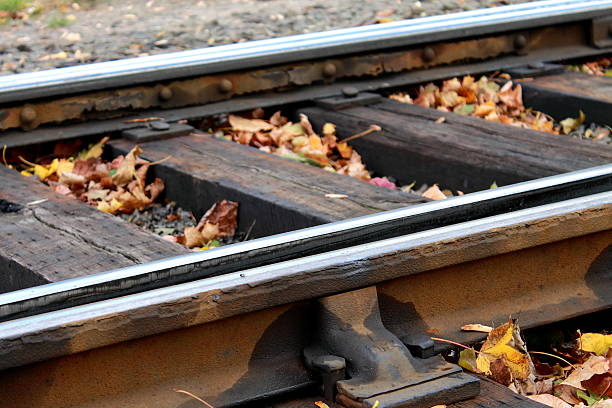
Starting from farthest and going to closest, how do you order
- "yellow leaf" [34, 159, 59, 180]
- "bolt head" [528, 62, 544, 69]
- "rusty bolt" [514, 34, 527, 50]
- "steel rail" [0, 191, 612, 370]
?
"rusty bolt" [514, 34, 527, 50]
"bolt head" [528, 62, 544, 69]
"yellow leaf" [34, 159, 59, 180]
"steel rail" [0, 191, 612, 370]

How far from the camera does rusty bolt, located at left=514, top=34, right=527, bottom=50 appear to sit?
5.26 meters

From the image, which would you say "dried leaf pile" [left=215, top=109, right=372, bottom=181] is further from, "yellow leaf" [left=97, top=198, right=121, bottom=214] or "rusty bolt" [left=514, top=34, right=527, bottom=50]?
"rusty bolt" [left=514, top=34, right=527, bottom=50]

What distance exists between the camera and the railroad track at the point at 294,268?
206cm

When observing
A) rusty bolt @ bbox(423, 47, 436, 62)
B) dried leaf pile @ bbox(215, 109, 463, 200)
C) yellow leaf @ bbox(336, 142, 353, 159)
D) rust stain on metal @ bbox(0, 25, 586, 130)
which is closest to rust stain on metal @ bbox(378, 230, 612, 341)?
dried leaf pile @ bbox(215, 109, 463, 200)

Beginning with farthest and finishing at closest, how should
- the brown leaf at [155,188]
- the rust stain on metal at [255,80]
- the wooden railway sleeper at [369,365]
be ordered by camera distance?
the rust stain on metal at [255,80]
the brown leaf at [155,188]
the wooden railway sleeper at [369,365]

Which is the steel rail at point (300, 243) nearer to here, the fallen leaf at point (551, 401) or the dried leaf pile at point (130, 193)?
the fallen leaf at point (551, 401)

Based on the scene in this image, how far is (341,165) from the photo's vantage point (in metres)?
4.09

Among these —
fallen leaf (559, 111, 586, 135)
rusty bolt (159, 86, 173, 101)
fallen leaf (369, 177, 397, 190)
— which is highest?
rusty bolt (159, 86, 173, 101)

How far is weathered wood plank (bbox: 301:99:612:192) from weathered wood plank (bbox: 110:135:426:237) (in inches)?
18.7

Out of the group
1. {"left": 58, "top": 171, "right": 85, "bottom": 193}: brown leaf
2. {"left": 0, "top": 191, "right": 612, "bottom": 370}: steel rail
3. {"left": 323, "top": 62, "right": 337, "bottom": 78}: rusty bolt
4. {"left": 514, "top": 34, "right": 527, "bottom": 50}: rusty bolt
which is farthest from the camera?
{"left": 514, "top": 34, "right": 527, "bottom": 50}: rusty bolt

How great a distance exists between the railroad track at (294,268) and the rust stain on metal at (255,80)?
22 millimetres

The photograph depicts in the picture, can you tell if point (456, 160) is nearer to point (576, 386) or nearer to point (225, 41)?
point (576, 386)

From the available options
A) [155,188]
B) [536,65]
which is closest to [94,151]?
[155,188]

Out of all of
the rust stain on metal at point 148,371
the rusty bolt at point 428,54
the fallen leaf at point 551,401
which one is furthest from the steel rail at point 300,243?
the rusty bolt at point 428,54
